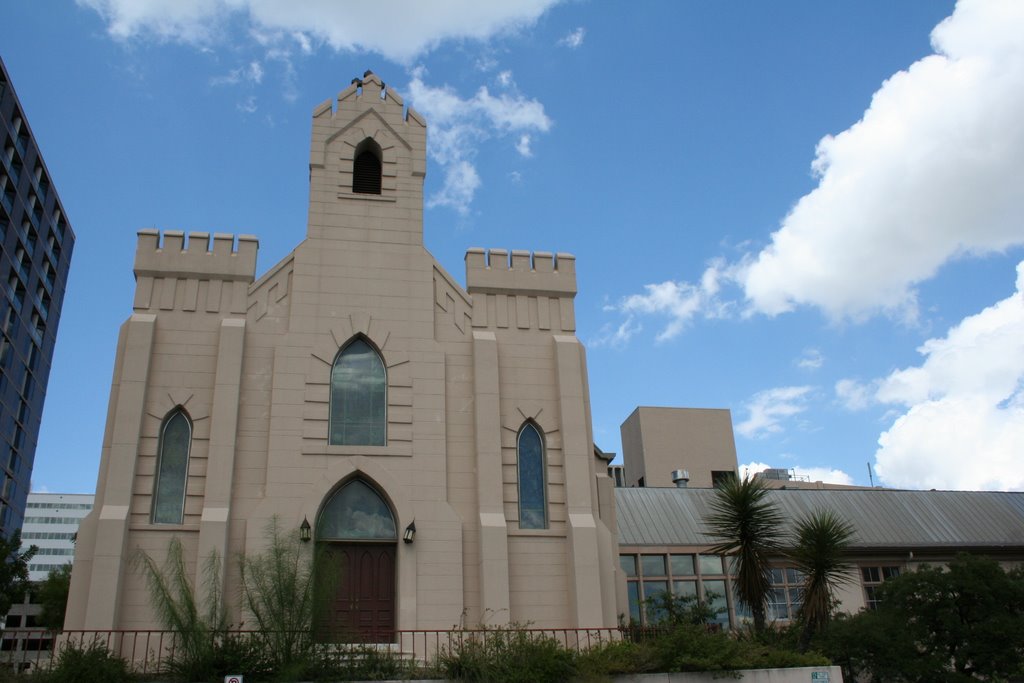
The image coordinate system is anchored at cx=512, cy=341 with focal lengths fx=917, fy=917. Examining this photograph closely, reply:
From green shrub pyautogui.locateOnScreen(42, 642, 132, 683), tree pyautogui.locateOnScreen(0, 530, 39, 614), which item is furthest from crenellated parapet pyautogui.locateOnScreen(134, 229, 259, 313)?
tree pyautogui.locateOnScreen(0, 530, 39, 614)

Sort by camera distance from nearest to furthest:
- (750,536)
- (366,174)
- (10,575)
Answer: (750,536)
(366,174)
(10,575)

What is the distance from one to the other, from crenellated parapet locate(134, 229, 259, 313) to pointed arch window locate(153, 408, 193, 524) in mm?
2518

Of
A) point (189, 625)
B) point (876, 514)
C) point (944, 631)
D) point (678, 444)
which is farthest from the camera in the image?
point (678, 444)

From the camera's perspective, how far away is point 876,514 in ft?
108

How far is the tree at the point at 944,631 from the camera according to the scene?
20203mm

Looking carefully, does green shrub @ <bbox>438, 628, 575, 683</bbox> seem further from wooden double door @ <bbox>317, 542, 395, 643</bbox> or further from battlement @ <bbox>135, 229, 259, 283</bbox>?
battlement @ <bbox>135, 229, 259, 283</bbox>

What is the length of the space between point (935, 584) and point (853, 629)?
2325mm

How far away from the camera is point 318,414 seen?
1922cm

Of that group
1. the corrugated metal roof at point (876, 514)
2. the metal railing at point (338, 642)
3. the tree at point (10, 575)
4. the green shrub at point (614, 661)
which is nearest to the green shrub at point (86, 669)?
the metal railing at point (338, 642)

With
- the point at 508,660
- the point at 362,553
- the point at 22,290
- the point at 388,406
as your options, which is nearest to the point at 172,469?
the point at 362,553

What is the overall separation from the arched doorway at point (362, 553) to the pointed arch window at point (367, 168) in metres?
7.22

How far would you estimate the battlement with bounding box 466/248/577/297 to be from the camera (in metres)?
21.4

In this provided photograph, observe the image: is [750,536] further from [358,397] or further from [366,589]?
[358,397]

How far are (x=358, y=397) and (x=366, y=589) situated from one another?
400cm
